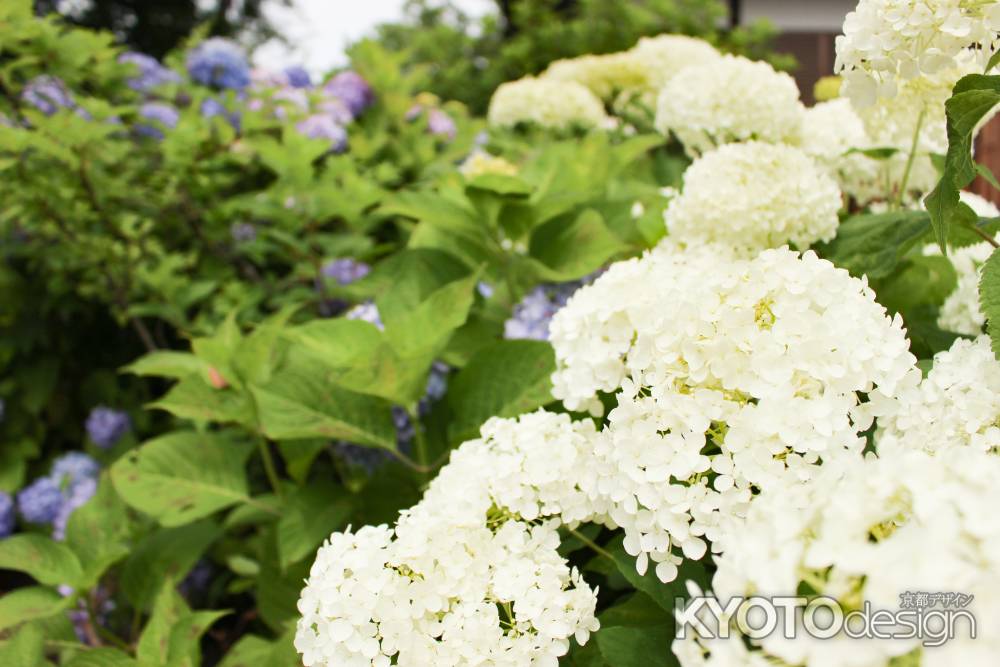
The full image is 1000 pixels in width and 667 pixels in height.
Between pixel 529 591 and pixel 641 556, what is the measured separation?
0.32 ft

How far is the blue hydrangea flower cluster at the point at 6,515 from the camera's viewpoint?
6.32 feet

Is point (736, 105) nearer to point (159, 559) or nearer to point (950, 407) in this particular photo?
point (950, 407)

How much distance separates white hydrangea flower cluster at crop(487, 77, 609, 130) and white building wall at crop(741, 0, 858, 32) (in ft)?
14.5

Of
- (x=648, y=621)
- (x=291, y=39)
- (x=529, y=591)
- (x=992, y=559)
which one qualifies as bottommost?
(x=291, y=39)

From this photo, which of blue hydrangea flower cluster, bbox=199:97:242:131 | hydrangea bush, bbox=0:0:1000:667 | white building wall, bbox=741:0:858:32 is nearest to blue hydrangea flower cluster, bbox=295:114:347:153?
hydrangea bush, bbox=0:0:1000:667

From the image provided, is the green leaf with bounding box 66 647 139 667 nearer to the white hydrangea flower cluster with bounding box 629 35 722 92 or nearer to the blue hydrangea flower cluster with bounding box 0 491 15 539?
the blue hydrangea flower cluster with bounding box 0 491 15 539

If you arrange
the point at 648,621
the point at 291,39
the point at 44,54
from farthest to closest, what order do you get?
the point at 291,39
the point at 44,54
the point at 648,621

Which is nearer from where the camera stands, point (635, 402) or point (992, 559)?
point (992, 559)

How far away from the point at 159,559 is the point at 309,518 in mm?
382

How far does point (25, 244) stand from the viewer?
6.45ft

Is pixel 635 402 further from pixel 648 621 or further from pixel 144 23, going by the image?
pixel 144 23

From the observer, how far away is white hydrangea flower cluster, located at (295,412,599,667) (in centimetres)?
61

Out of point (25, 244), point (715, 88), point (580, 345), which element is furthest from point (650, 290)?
point (25, 244)

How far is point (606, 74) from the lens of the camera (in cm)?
277
